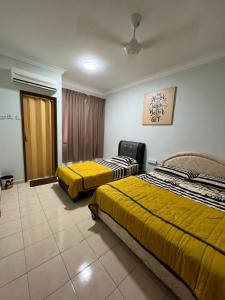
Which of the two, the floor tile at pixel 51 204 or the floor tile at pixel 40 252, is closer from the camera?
the floor tile at pixel 40 252

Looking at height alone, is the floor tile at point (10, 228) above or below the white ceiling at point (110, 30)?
below

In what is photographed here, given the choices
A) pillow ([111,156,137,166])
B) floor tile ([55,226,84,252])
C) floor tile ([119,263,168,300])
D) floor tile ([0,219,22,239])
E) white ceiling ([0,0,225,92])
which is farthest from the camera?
pillow ([111,156,137,166])

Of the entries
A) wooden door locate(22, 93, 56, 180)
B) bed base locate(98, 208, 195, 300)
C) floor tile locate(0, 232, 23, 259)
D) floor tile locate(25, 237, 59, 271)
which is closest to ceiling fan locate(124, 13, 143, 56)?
wooden door locate(22, 93, 56, 180)

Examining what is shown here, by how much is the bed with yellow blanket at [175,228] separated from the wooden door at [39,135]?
209 centimetres

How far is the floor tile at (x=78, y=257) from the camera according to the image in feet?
4.42

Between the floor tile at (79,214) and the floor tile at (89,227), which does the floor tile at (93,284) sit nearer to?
the floor tile at (89,227)

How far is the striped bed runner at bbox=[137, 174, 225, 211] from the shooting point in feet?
5.52

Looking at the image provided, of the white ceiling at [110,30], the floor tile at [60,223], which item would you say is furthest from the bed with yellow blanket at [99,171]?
the white ceiling at [110,30]

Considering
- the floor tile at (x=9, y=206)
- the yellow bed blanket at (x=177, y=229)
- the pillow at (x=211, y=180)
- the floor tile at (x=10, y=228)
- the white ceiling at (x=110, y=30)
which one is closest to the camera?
the yellow bed blanket at (x=177, y=229)

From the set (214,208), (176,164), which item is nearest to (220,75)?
(176,164)

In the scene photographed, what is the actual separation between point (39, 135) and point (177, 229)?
3277mm

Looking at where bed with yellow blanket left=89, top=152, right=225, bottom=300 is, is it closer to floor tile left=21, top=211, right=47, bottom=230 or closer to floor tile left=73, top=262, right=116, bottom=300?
floor tile left=73, top=262, right=116, bottom=300

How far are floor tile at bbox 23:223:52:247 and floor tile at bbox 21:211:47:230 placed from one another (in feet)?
0.26

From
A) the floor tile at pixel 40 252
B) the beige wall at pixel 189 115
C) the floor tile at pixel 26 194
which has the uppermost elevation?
the beige wall at pixel 189 115
